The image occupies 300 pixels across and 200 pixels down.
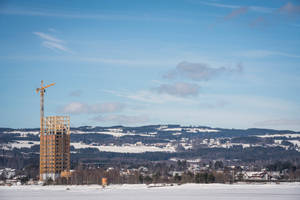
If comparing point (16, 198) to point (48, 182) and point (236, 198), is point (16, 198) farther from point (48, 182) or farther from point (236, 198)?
point (48, 182)

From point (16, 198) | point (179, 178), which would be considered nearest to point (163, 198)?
point (16, 198)

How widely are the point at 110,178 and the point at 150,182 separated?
1712cm

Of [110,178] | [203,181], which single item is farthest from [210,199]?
[110,178]

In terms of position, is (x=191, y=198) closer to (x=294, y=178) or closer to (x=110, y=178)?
(x=110, y=178)

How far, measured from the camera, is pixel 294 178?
189500 mm

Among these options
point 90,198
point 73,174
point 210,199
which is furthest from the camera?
point 73,174

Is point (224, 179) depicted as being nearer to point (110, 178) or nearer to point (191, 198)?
point (110, 178)

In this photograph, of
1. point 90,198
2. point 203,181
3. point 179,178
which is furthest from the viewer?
point 179,178

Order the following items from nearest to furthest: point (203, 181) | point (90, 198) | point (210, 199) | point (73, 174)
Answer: point (210, 199)
point (90, 198)
point (203, 181)
point (73, 174)

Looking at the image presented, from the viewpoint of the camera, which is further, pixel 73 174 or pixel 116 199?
pixel 73 174

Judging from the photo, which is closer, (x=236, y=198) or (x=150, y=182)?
(x=236, y=198)

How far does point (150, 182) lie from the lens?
164125 mm

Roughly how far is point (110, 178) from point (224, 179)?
4148 cm

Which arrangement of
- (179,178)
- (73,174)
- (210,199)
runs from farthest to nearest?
(73,174) < (179,178) < (210,199)
